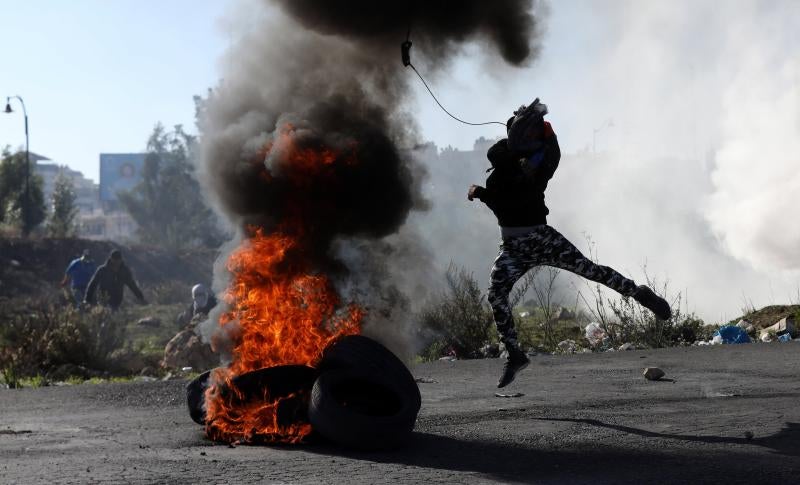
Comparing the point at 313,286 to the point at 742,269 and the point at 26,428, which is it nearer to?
the point at 26,428

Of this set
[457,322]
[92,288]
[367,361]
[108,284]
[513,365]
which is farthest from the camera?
[108,284]

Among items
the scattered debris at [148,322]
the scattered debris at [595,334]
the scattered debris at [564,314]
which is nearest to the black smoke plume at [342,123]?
the scattered debris at [595,334]

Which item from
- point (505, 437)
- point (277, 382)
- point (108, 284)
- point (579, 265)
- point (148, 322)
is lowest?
point (505, 437)

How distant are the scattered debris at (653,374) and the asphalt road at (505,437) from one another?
110 mm

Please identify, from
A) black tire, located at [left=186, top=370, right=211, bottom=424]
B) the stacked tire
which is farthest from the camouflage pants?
black tire, located at [left=186, top=370, right=211, bottom=424]

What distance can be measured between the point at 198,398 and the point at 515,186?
9.62 ft

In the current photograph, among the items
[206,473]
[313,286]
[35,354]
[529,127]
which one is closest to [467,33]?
[529,127]

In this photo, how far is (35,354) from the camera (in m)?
14.1

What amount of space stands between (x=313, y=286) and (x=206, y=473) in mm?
1957

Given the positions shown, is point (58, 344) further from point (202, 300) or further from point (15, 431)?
point (15, 431)

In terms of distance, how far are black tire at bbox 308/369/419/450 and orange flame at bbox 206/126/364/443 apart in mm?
569

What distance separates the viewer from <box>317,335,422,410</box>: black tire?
21.7 ft

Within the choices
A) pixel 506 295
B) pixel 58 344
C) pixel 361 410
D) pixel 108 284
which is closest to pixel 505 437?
pixel 361 410

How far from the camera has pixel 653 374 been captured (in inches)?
382
